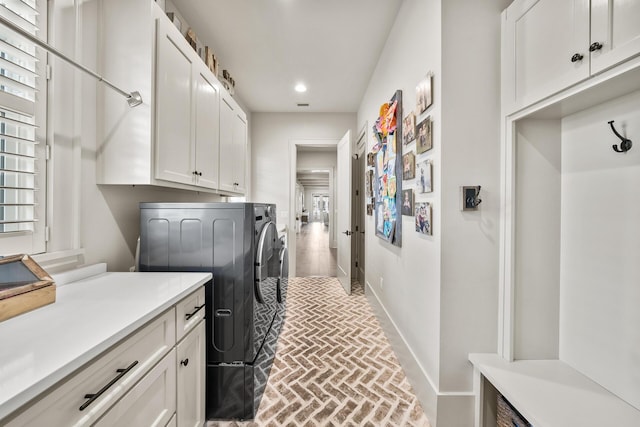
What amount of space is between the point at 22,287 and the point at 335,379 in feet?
5.73

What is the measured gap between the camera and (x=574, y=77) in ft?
3.30

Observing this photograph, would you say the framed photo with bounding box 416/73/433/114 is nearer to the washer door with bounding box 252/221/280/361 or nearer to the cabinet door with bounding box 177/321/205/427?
the washer door with bounding box 252/221/280/361

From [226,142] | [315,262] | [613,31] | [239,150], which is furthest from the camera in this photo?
[315,262]

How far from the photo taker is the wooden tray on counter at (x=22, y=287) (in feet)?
2.72

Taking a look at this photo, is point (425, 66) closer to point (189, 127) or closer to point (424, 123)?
point (424, 123)

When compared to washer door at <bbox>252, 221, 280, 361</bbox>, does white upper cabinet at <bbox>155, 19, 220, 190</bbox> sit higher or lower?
higher

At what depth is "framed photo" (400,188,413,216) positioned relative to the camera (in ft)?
5.91

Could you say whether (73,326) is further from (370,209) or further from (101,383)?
(370,209)

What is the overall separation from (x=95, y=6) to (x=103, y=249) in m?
1.29

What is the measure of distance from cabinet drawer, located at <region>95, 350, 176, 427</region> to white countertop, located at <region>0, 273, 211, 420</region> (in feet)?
0.72

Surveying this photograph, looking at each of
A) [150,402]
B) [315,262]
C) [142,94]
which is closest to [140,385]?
[150,402]

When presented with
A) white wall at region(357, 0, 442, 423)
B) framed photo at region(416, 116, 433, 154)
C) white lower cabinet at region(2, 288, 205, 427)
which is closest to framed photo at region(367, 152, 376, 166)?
white wall at region(357, 0, 442, 423)

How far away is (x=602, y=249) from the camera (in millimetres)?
1152

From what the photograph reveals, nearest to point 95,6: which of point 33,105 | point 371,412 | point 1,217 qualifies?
point 33,105
